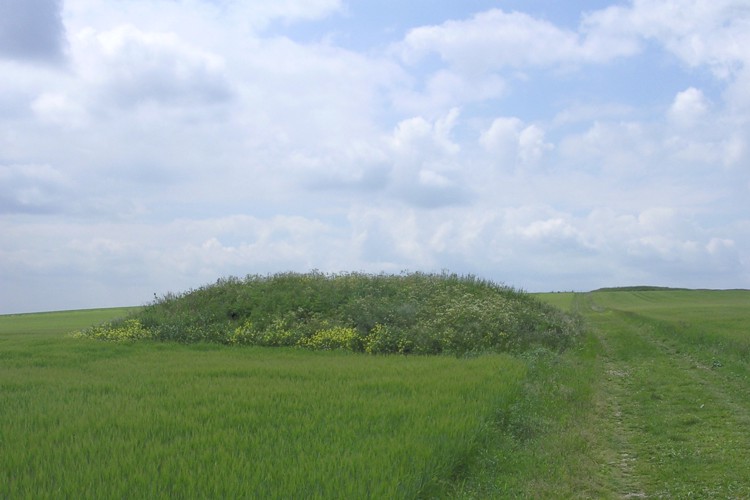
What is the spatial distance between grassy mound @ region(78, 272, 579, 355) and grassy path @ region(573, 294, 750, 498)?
3.81m

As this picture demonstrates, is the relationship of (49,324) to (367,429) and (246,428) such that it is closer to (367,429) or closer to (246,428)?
(246,428)

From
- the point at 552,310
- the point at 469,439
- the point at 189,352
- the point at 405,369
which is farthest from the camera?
the point at 552,310

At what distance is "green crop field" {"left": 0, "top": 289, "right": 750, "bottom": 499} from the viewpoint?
6.48m

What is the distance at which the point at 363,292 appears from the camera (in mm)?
25578

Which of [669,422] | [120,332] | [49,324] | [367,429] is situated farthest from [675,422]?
[49,324]

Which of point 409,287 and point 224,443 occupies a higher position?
point 409,287

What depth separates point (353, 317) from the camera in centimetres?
2259

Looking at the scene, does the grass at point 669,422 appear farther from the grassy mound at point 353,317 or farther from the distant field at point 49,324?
the distant field at point 49,324

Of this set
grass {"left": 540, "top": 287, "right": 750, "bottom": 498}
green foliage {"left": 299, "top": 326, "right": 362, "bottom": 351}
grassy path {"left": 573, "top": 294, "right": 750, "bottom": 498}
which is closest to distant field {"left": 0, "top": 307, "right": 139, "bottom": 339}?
green foliage {"left": 299, "top": 326, "right": 362, "bottom": 351}

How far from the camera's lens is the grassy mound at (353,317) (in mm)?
20531

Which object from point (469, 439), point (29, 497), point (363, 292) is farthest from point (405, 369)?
point (363, 292)

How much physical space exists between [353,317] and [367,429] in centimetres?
1413

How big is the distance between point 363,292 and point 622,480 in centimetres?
1804

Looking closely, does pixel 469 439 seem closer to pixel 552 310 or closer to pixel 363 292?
pixel 363 292
